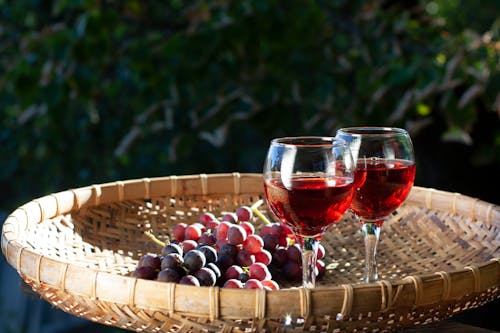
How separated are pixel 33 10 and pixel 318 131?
1.33 metres

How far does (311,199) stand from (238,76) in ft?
Answer: 5.58

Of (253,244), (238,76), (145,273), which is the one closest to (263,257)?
(253,244)

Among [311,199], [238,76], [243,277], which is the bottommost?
→ [243,277]

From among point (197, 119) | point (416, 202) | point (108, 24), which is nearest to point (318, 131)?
point (197, 119)

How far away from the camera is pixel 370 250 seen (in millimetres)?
1405

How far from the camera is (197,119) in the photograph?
2854 millimetres

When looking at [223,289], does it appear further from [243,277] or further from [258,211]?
[258,211]

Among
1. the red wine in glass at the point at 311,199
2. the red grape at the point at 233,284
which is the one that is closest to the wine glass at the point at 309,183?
the red wine in glass at the point at 311,199

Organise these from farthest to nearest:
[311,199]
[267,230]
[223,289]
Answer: [267,230] → [311,199] → [223,289]

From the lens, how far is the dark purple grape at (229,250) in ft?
4.63

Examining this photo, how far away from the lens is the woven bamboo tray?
1012mm

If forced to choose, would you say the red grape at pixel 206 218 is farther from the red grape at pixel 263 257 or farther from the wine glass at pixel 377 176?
the wine glass at pixel 377 176

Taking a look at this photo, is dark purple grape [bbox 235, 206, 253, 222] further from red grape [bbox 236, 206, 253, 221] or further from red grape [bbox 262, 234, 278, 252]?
red grape [bbox 262, 234, 278, 252]

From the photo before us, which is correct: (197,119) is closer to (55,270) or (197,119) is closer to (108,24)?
(108,24)
